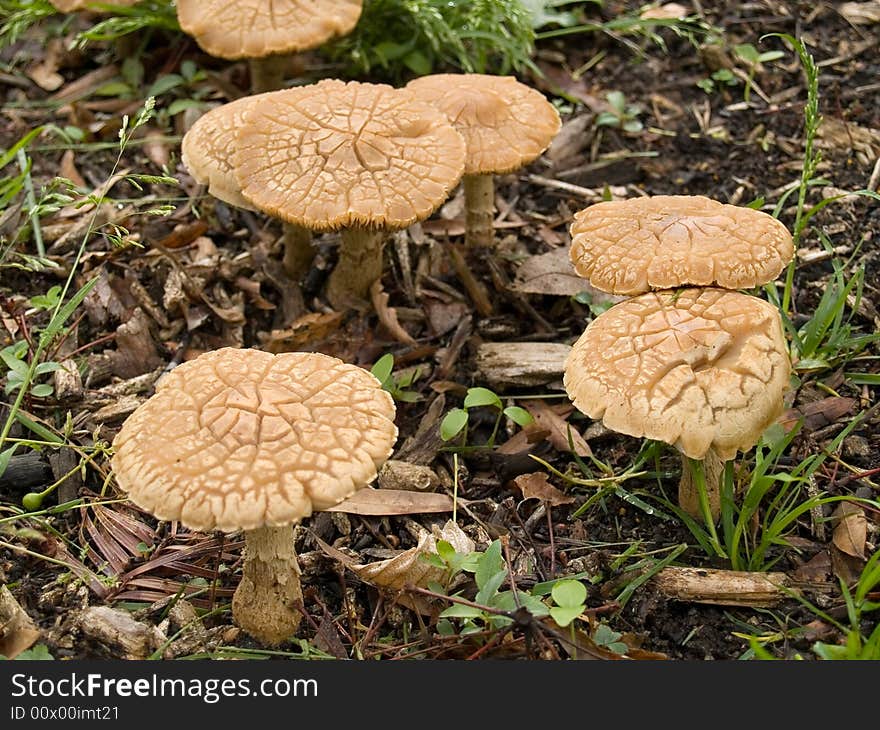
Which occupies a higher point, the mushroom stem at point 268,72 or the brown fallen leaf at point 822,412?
the mushroom stem at point 268,72

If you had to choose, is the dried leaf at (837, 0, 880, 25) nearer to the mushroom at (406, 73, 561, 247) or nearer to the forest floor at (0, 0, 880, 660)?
the forest floor at (0, 0, 880, 660)

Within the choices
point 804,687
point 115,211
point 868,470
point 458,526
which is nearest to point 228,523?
point 458,526

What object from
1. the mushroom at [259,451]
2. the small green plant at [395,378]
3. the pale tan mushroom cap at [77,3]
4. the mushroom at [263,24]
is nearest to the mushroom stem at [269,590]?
the mushroom at [259,451]

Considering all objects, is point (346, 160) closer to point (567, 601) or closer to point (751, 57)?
point (567, 601)

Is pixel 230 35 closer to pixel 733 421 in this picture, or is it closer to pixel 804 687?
pixel 733 421

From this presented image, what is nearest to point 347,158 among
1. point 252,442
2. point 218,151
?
point 218,151

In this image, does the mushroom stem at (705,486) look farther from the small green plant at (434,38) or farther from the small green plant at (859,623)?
the small green plant at (434,38)
